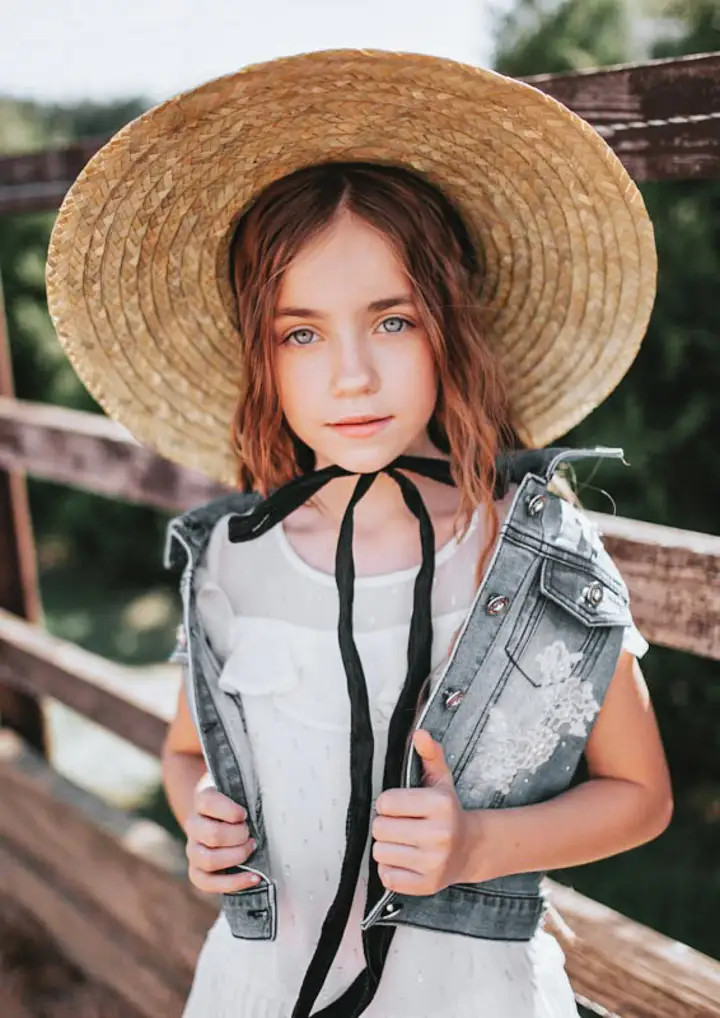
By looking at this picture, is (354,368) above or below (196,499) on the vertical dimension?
above

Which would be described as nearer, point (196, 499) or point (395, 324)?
point (395, 324)

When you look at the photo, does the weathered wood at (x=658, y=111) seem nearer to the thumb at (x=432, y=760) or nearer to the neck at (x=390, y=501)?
the neck at (x=390, y=501)

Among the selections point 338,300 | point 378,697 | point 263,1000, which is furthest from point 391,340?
point 263,1000

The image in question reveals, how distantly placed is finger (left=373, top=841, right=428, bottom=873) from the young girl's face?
401 millimetres

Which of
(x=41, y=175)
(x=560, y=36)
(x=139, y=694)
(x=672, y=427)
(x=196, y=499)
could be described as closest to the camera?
(x=196, y=499)

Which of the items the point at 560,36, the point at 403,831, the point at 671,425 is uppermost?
the point at 560,36

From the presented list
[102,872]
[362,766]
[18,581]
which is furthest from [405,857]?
[18,581]

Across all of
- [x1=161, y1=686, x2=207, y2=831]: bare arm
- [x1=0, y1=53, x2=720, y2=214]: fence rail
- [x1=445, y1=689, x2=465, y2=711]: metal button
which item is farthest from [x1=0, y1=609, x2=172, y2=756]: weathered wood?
[x1=0, y1=53, x2=720, y2=214]: fence rail

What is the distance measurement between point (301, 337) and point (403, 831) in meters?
0.54

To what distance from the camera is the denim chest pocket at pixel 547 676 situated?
3.50 feet

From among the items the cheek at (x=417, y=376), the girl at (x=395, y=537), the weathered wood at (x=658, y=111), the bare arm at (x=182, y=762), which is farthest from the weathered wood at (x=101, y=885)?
the weathered wood at (x=658, y=111)

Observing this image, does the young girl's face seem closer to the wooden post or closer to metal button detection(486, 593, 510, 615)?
metal button detection(486, 593, 510, 615)

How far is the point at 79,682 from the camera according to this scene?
2518 mm

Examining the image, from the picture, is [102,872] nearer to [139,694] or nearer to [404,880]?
[139,694]
